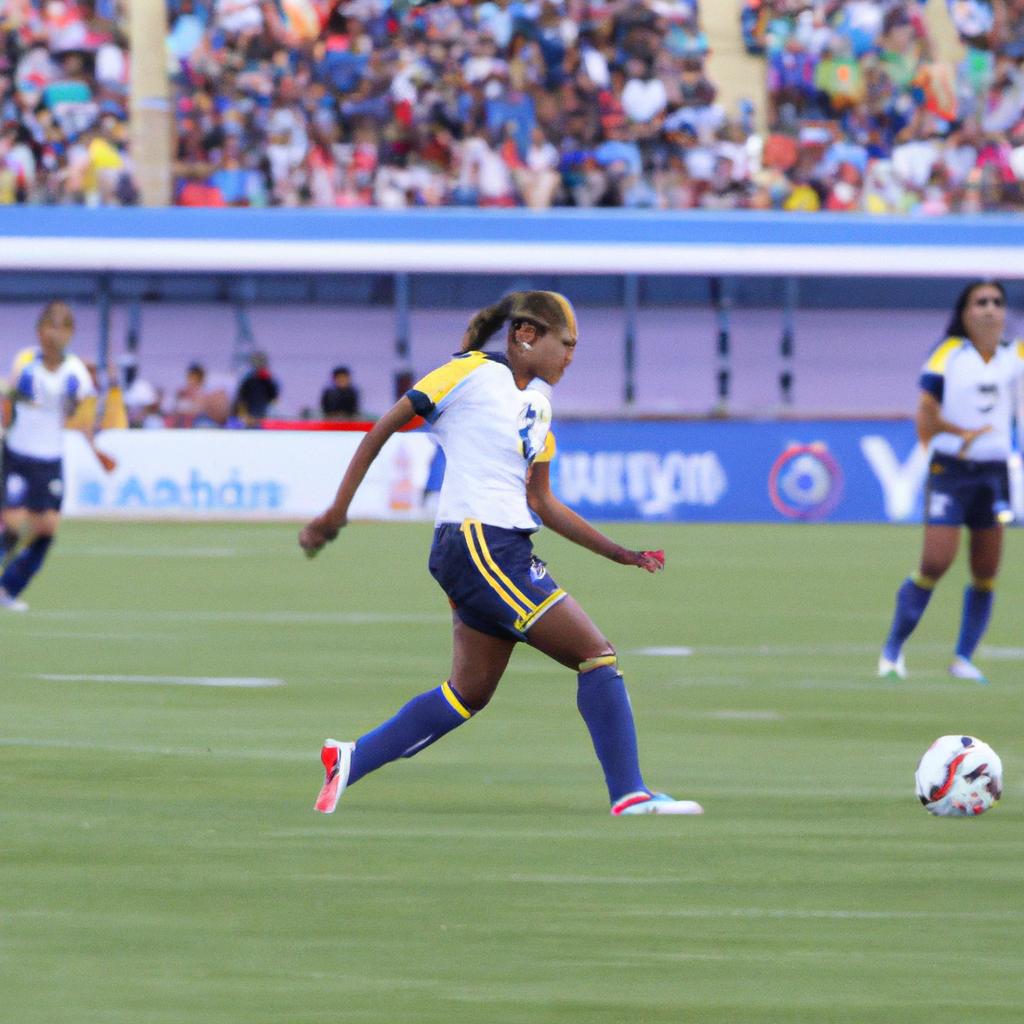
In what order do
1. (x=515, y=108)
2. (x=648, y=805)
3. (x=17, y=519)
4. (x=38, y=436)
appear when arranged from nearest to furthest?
(x=648, y=805) < (x=38, y=436) < (x=17, y=519) < (x=515, y=108)

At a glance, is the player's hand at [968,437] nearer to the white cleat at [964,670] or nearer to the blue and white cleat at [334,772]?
the white cleat at [964,670]

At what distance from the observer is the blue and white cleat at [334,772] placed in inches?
235

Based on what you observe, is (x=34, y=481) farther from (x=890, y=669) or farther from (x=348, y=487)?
(x=348, y=487)

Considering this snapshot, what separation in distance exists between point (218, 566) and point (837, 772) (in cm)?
985

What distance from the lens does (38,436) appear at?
12922 mm

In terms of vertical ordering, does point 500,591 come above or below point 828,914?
above

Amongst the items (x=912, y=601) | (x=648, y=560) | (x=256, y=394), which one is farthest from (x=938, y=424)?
(x=256, y=394)

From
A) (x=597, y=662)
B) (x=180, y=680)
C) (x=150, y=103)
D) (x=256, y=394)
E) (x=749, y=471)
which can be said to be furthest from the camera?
(x=150, y=103)

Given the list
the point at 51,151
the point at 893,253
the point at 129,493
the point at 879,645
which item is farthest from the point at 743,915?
the point at 51,151

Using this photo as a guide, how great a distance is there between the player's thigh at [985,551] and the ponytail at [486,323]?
169 inches

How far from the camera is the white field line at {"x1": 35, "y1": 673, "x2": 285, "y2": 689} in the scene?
9258 millimetres

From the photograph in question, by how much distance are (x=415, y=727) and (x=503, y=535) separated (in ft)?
2.37

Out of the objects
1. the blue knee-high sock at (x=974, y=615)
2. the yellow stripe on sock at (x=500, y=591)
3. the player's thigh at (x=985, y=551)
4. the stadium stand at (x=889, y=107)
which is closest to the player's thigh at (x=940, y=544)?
the player's thigh at (x=985, y=551)

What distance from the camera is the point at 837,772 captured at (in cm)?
698
